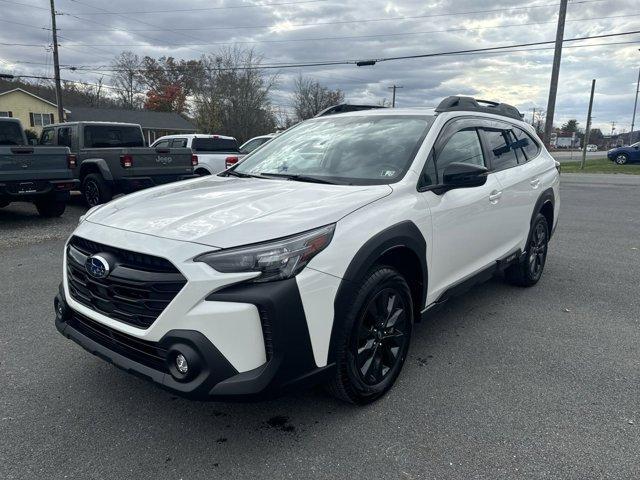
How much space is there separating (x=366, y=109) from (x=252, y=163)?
1.23 metres

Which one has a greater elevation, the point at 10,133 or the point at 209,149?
the point at 10,133

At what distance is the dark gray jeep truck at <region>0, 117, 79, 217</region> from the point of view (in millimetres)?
8289

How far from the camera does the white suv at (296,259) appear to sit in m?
2.24

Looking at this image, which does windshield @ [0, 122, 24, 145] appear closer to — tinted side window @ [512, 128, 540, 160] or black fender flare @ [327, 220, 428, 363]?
tinted side window @ [512, 128, 540, 160]

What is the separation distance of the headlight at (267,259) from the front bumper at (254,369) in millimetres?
57

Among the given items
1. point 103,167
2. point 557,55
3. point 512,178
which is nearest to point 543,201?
point 512,178

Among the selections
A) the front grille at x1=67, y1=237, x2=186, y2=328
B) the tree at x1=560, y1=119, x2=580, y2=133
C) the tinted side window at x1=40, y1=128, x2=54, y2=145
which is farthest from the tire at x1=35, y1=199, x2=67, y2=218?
the tree at x1=560, y1=119, x2=580, y2=133

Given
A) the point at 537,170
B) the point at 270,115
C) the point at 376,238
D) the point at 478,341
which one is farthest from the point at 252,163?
the point at 270,115

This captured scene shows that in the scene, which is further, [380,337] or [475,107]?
[475,107]

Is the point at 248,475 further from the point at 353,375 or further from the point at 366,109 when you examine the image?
the point at 366,109

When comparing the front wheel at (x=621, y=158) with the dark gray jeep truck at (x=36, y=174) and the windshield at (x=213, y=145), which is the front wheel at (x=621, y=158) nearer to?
the windshield at (x=213, y=145)

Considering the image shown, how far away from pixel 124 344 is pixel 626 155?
35.1m

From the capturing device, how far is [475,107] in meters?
4.26

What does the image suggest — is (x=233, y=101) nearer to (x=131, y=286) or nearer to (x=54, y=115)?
(x=54, y=115)
